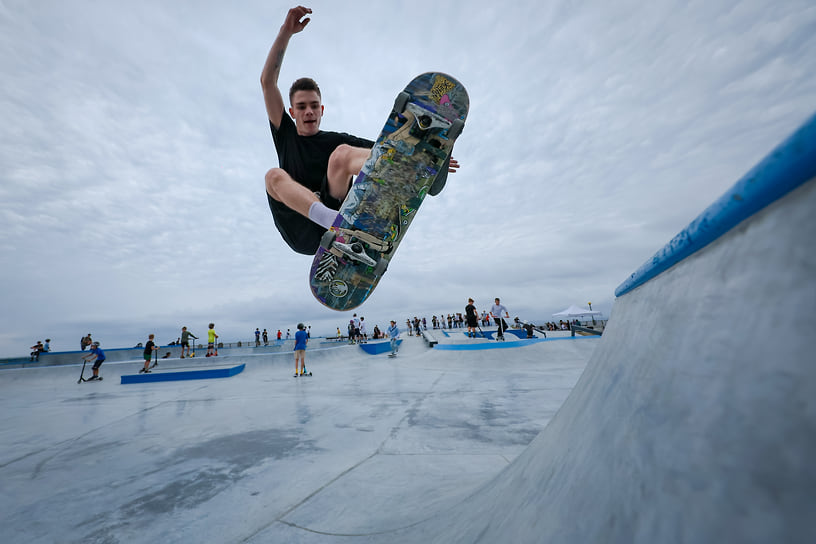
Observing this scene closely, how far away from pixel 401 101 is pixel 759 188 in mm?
3284

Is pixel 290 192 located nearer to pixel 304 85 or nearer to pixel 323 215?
pixel 323 215

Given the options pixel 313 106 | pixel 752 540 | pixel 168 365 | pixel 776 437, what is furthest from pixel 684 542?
pixel 168 365

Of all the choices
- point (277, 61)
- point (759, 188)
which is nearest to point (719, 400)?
point (759, 188)

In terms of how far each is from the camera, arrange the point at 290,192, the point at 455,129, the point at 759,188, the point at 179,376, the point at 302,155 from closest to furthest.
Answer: the point at 759,188, the point at 455,129, the point at 290,192, the point at 302,155, the point at 179,376

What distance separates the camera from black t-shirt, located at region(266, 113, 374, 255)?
403 cm

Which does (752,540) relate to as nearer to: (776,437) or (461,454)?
(776,437)

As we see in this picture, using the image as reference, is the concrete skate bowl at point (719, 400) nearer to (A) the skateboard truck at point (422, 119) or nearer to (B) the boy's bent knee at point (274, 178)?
(A) the skateboard truck at point (422, 119)

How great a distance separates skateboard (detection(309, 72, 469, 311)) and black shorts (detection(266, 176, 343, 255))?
82 cm

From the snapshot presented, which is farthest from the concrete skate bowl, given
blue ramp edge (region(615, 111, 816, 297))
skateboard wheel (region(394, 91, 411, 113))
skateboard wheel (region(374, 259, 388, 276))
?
skateboard wheel (region(394, 91, 411, 113))

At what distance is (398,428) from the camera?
3434mm

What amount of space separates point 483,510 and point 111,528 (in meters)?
1.95

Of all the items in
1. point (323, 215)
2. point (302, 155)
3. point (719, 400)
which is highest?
point (302, 155)

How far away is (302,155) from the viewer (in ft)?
13.4

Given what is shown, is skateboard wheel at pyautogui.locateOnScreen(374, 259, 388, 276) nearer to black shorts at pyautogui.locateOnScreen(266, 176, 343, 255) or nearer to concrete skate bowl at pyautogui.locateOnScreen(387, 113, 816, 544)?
black shorts at pyautogui.locateOnScreen(266, 176, 343, 255)
